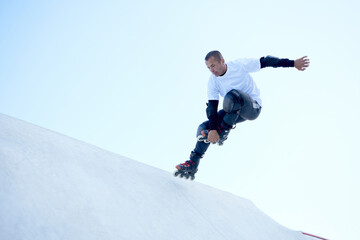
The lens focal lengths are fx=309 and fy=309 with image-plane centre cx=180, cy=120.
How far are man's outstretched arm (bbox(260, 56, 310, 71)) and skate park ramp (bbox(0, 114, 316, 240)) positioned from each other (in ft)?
5.05

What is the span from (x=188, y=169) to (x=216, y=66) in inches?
44.8

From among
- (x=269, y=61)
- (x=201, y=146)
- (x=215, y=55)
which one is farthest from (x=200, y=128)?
(x=269, y=61)

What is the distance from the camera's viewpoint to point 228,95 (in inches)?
119

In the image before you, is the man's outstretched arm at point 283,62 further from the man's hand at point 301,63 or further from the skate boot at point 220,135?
the skate boot at point 220,135

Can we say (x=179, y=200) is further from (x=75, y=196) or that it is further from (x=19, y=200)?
(x=19, y=200)

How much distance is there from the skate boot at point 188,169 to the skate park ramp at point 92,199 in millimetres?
160

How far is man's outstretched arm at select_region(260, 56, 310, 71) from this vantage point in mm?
3193

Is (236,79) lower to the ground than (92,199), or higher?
higher

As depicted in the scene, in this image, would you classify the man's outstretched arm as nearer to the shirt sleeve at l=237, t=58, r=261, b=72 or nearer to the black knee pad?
the shirt sleeve at l=237, t=58, r=261, b=72

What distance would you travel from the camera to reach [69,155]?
90.0 inches

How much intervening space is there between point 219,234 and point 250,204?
1.59 meters

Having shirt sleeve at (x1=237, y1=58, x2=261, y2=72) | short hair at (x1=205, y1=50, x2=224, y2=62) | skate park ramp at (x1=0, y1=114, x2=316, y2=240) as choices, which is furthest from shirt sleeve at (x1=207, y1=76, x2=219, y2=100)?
skate park ramp at (x1=0, y1=114, x2=316, y2=240)

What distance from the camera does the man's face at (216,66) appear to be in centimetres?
324

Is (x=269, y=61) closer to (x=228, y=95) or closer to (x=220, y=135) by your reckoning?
(x=228, y=95)
